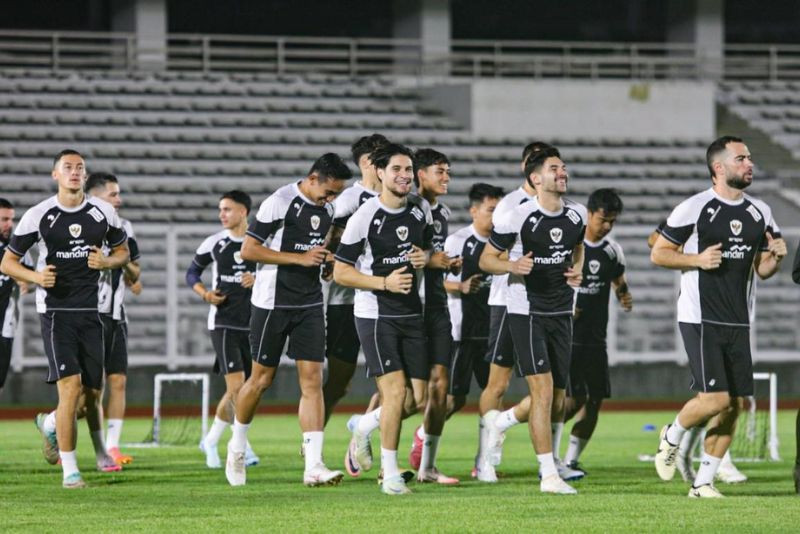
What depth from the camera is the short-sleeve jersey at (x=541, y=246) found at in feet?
38.7

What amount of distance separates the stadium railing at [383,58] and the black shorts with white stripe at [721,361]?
21.7m

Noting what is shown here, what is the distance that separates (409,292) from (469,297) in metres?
2.45

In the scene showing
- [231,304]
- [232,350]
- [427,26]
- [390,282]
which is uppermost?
[427,26]

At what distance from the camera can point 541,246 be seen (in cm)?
1180

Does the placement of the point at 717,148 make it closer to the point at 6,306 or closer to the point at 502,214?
the point at 502,214

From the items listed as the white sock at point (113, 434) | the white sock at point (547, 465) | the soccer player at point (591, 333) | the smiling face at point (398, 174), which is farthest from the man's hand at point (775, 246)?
the white sock at point (113, 434)

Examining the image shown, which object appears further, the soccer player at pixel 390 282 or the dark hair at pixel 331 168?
the dark hair at pixel 331 168

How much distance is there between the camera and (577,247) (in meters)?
12.0

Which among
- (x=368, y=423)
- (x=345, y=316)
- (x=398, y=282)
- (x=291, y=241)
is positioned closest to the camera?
(x=398, y=282)

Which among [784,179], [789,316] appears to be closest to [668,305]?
[789,316]

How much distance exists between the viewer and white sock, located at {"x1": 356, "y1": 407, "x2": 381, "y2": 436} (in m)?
12.2

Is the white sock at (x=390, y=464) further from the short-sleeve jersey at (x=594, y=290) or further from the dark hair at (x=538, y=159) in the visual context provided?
the short-sleeve jersey at (x=594, y=290)

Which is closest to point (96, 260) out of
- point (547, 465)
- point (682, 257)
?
point (547, 465)

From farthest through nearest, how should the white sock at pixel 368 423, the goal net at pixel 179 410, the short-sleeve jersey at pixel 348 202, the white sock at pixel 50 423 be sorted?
the goal net at pixel 179 410 → the white sock at pixel 50 423 → the short-sleeve jersey at pixel 348 202 → the white sock at pixel 368 423
